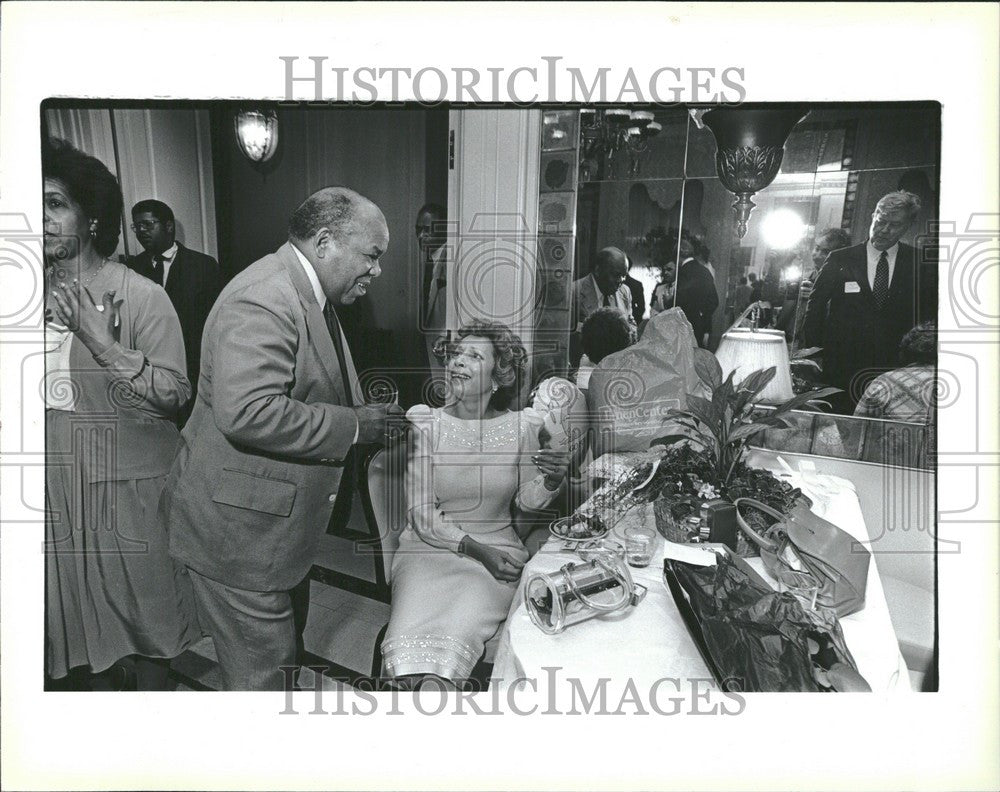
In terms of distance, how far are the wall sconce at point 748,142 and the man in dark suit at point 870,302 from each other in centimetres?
27

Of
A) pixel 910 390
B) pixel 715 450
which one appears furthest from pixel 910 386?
pixel 715 450

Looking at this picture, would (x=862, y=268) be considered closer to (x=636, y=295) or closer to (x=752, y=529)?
(x=636, y=295)

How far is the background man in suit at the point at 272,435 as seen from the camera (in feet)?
5.18

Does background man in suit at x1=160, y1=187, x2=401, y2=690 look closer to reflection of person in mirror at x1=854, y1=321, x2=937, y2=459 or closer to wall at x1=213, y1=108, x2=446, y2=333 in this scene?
wall at x1=213, y1=108, x2=446, y2=333

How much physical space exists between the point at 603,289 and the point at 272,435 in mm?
861

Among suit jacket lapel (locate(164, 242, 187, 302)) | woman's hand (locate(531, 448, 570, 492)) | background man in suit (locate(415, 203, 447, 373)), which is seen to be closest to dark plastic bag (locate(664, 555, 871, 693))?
woman's hand (locate(531, 448, 570, 492))

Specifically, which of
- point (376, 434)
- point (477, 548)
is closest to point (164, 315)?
point (376, 434)

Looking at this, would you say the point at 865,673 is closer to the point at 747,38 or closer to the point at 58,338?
the point at 747,38

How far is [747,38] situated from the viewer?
160 cm

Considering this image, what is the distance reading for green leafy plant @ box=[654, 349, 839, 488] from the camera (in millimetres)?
1692

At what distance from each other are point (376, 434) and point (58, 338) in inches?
30.7

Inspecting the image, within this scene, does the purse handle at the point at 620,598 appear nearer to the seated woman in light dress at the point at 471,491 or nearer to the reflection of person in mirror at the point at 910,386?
the seated woman in light dress at the point at 471,491

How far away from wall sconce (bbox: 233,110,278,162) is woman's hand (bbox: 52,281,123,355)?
0.48 m

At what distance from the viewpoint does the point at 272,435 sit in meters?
1.58
